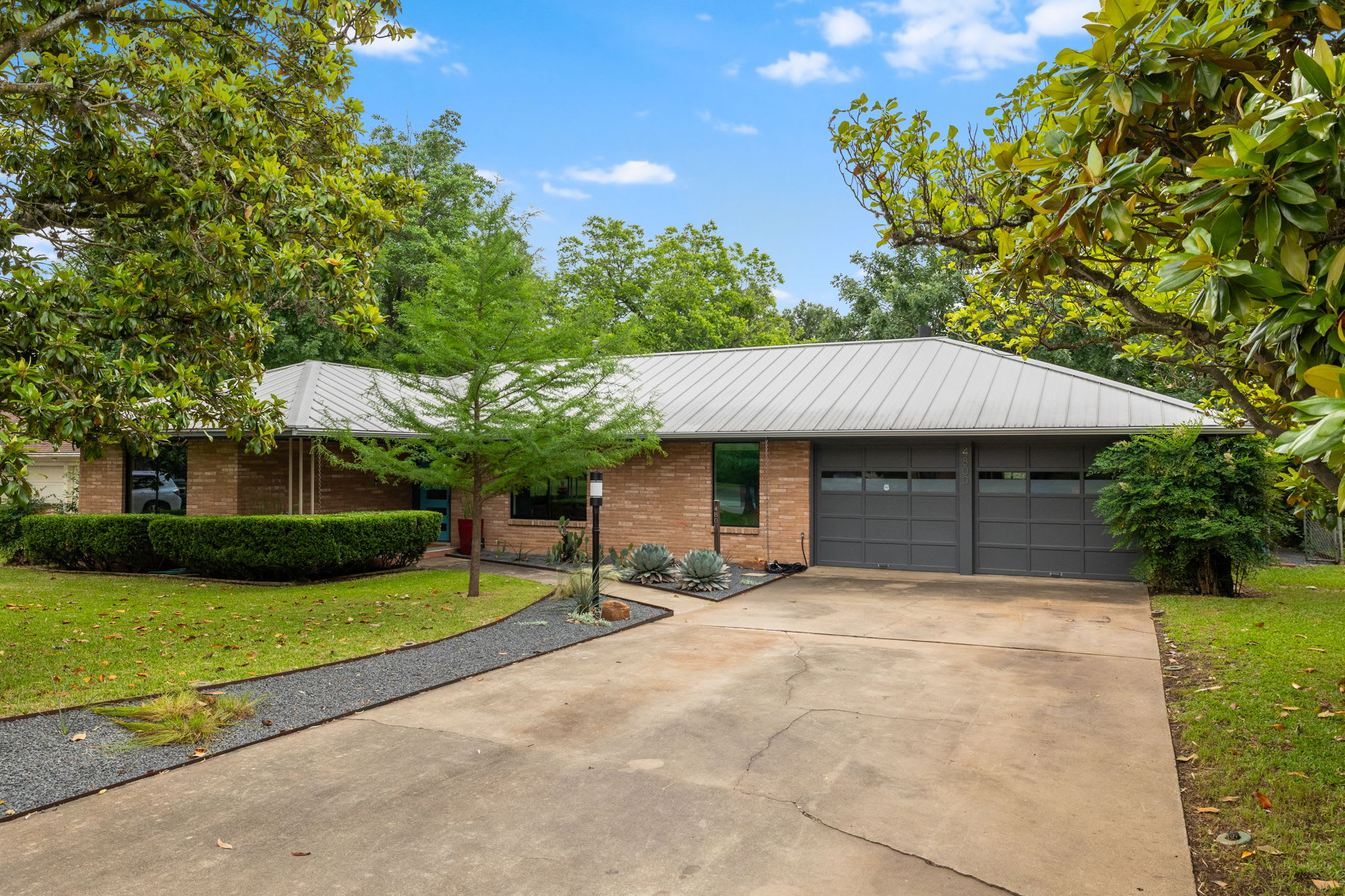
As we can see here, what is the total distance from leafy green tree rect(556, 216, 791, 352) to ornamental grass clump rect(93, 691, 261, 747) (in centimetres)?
2881

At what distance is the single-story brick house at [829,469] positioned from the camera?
47.2 ft

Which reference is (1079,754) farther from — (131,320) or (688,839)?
(131,320)

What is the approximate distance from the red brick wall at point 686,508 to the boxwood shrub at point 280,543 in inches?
174

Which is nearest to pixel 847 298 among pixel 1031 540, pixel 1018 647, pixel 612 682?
pixel 1031 540

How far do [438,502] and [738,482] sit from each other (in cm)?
747

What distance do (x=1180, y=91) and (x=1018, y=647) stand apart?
6607 millimetres

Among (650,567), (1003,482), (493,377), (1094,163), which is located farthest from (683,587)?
(1094,163)

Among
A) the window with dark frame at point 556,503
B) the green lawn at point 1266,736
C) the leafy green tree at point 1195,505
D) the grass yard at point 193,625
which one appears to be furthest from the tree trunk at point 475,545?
the leafy green tree at point 1195,505

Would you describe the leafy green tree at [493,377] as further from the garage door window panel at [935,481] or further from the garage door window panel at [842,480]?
the garage door window panel at [935,481]

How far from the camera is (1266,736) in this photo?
576 centimetres

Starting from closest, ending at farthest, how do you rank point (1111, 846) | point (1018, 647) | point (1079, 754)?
point (1111, 846)
point (1079, 754)
point (1018, 647)

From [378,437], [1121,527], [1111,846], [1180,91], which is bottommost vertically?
[1111,846]

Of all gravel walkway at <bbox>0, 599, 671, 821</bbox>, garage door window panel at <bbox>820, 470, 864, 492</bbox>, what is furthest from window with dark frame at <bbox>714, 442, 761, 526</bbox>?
gravel walkway at <bbox>0, 599, 671, 821</bbox>

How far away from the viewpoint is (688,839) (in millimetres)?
4387
